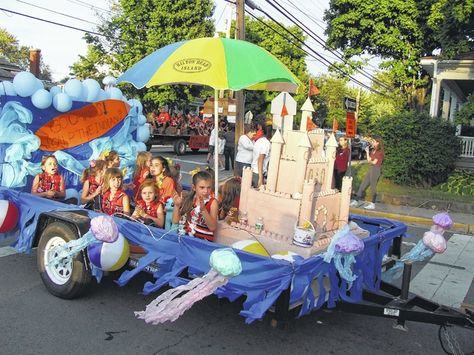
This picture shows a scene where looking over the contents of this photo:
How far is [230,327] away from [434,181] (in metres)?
11.5

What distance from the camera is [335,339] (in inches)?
163

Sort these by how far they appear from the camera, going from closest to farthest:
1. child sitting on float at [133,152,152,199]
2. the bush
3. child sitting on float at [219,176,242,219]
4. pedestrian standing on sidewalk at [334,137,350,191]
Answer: child sitting on float at [219,176,242,219] < child sitting on float at [133,152,152,199] < pedestrian standing on sidewalk at [334,137,350,191] < the bush

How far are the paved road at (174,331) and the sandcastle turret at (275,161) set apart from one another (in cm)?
124

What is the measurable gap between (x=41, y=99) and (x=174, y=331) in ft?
12.2

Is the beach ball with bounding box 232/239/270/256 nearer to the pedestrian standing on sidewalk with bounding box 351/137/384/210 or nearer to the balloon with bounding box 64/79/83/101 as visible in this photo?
the balloon with bounding box 64/79/83/101

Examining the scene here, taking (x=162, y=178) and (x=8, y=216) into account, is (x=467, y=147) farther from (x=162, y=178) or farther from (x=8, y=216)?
(x=8, y=216)

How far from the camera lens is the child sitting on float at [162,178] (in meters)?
5.70

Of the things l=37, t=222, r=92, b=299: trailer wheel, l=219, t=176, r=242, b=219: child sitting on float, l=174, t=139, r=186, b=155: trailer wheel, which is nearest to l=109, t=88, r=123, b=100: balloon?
l=219, t=176, r=242, b=219: child sitting on float

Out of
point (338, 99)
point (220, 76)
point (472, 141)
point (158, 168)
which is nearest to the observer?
point (220, 76)

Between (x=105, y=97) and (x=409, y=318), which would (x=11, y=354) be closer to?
(x=409, y=318)

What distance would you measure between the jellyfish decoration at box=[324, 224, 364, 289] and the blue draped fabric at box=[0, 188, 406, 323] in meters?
0.12

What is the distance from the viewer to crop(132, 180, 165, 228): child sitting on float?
4859 millimetres

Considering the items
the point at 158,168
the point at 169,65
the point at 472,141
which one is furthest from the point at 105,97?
the point at 472,141

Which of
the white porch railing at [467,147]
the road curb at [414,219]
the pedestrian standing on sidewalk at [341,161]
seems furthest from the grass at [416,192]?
the white porch railing at [467,147]
